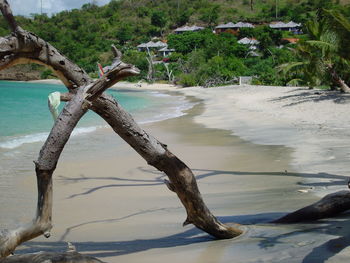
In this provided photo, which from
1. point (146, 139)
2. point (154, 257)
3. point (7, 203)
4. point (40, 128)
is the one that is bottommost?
point (40, 128)

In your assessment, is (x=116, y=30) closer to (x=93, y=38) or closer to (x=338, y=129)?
(x=93, y=38)

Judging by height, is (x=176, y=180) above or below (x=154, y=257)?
above

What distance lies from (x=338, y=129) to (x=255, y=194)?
7147 mm

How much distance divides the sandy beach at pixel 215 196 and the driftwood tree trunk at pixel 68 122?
0.59 metres

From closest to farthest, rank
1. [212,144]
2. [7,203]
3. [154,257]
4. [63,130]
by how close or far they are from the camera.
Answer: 1. [63,130]
2. [154,257]
3. [7,203]
4. [212,144]

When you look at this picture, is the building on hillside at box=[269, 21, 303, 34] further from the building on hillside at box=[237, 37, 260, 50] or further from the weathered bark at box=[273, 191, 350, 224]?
the weathered bark at box=[273, 191, 350, 224]

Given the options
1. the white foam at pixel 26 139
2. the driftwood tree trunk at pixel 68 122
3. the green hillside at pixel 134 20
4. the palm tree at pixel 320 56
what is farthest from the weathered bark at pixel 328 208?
the green hillside at pixel 134 20

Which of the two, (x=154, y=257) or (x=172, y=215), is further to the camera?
(x=172, y=215)

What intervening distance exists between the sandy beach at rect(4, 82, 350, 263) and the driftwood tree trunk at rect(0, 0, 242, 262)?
593 millimetres

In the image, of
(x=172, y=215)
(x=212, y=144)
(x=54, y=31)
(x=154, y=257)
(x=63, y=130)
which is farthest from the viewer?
(x=54, y=31)

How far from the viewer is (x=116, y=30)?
96688 mm

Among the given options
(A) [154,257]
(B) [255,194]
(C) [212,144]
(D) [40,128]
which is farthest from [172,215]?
(D) [40,128]

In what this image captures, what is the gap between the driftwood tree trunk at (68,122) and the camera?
9.45ft

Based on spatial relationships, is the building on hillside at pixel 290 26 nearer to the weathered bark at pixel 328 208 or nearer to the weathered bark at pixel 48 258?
the weathered bark at pixel 328 208
